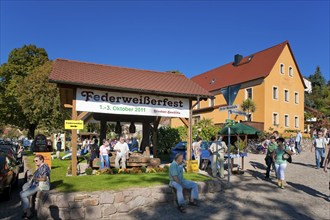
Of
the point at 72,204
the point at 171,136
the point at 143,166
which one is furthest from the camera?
the point at 171,136

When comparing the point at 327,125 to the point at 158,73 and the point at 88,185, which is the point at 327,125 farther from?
the point at 88,185

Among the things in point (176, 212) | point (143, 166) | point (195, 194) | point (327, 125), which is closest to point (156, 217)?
point (176, 212)

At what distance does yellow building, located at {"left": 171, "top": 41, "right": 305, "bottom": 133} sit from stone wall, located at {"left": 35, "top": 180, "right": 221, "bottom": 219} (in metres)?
27.5

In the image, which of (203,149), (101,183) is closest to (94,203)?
(101,183)

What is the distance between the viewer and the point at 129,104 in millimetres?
12148

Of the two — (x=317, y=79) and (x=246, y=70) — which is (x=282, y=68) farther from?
(x=317, y=79)

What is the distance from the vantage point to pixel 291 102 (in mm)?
39969

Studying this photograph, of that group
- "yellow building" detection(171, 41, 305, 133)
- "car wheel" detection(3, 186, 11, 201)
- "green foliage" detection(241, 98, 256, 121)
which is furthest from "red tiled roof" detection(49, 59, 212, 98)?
"yellow building" detection(171, 41, 305, 133)

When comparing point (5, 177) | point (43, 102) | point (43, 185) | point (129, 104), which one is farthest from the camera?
point (43, 102)

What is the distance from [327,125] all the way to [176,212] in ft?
113

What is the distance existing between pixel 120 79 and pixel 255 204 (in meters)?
7.05

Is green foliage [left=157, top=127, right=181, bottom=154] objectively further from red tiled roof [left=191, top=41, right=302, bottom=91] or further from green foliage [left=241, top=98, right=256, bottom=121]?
red tiled roof [left=191, top=41, right=302, bottom=91]

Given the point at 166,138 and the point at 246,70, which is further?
the point at 246,70

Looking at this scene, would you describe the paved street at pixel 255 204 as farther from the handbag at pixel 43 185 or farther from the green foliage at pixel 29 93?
the green foliage at pixel 29 93
